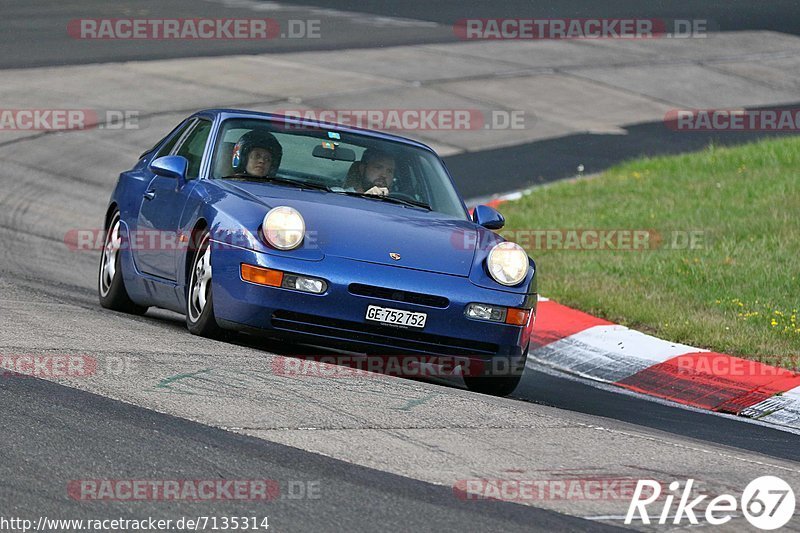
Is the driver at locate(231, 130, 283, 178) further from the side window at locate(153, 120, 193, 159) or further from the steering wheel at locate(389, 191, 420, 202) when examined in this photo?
the side window at locate(153, 120, 193, 159)

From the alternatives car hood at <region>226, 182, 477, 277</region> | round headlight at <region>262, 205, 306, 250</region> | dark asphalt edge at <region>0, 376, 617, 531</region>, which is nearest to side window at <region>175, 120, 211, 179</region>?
car hood at <region>226, 182, 477, 277</region>

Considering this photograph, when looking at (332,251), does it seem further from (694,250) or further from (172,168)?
(694,250)

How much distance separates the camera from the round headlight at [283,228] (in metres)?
7.40

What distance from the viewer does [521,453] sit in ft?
19.2

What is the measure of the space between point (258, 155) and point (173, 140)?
1.32m

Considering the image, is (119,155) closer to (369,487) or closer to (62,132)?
(62,132)

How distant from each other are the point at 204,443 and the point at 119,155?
38.7ft

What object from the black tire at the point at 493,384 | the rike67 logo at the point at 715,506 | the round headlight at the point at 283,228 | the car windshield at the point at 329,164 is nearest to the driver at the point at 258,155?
the car windshield at the point at 329,164

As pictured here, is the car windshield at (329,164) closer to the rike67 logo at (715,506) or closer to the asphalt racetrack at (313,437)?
the asphalt racetrack at (313,437)

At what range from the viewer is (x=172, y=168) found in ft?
28.0

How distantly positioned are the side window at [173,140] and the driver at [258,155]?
1027 millimetres

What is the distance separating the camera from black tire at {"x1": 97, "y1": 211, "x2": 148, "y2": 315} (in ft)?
30.9

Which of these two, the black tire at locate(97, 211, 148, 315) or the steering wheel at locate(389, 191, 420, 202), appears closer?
the steering wheel at locate(389, 191, 420, 202)

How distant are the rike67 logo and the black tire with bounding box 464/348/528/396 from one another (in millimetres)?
2243
